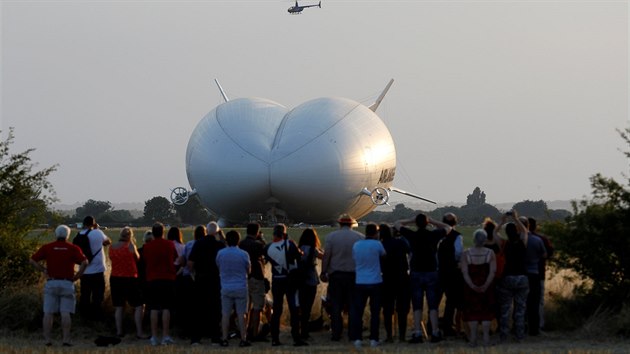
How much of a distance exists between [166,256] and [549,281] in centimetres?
815

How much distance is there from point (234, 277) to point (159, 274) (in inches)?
51.0

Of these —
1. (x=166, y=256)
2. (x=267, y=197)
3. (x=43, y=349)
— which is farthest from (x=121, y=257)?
(x=267, y=197)

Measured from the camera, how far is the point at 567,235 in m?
21.0

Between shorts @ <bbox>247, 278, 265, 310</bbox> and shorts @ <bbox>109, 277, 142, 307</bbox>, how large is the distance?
6.13 ft

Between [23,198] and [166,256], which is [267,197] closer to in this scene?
[23,198]

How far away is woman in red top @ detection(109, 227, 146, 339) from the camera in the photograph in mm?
19625

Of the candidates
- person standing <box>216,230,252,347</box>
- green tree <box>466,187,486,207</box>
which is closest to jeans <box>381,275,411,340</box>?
person standing <box>216,230,252,347</box>

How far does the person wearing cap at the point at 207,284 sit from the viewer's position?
1908 cm

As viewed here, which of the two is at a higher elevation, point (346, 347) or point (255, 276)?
point (255, 276)

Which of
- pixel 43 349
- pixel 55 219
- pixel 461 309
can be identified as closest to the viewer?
pixel 43 349

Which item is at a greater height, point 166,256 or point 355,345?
point 166,256

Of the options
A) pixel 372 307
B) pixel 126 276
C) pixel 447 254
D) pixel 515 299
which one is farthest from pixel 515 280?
pixel 126 276

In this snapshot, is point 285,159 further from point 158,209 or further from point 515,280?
point 515,280

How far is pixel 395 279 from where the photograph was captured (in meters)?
19.1
